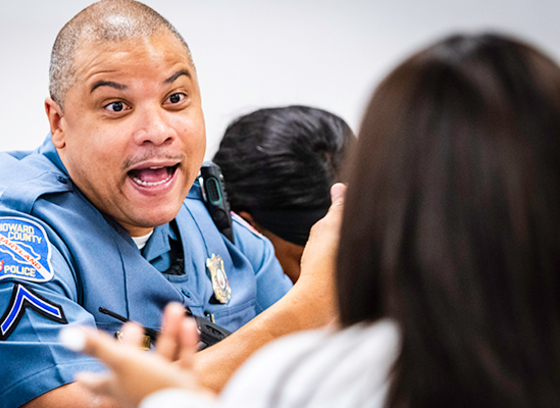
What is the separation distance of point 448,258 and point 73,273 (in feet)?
1.83

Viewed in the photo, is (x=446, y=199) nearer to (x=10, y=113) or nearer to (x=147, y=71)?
(x=147, y=71)

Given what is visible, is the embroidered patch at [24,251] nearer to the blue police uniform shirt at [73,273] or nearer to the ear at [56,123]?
the blue police uniform shirt at [73,273]

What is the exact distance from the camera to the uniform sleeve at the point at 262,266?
1.15 m

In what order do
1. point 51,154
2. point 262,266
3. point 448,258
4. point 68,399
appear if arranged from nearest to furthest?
point 448,258, point 68,399, point 51,154, point 262,266

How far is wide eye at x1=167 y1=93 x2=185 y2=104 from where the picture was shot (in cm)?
90

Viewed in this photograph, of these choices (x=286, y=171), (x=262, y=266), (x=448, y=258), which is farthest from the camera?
(x=286, y=171)

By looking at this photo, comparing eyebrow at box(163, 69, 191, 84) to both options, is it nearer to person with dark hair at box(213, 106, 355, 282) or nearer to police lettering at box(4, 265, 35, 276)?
police lettering at box(4, 265, 35, 276)

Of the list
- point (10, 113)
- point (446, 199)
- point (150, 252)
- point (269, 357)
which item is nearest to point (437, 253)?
point (446, 199)

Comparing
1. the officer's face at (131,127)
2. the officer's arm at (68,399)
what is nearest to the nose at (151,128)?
the officer's face at (131,127)

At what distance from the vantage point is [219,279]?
1.04 meters

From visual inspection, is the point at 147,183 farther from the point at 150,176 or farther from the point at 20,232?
the point at 20,232

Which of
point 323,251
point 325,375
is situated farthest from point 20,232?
point 325,375

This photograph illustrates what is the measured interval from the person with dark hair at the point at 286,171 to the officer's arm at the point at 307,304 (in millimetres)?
445

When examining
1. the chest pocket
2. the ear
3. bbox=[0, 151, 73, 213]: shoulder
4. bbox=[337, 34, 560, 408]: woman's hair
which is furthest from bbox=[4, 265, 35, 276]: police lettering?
bbox=[337, 34, 560, 408]: woman's hair
